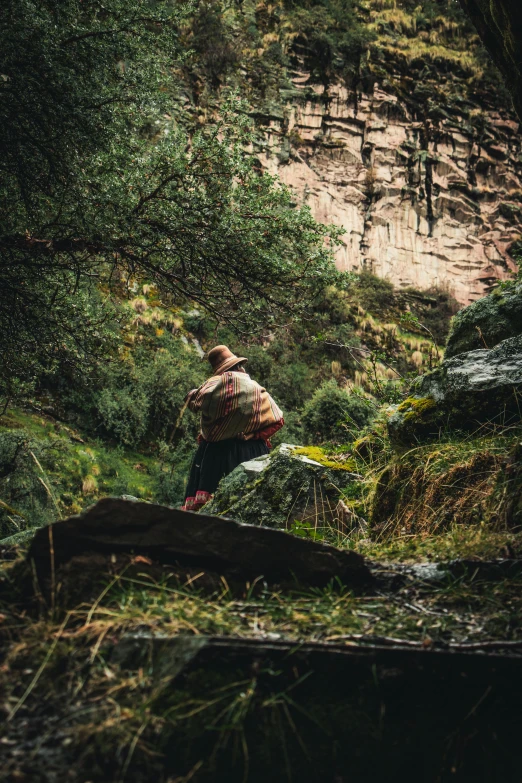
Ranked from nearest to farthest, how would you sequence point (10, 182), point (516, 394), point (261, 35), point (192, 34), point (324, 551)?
1. point (324, 551)
2. point (516, 394)
3. point (10, 182)
4. point (192, 34)
5. point (261, 35)

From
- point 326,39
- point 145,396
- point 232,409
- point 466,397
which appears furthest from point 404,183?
point 466,397

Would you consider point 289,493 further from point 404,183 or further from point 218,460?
point 404,183

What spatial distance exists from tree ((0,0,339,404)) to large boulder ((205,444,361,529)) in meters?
3.48

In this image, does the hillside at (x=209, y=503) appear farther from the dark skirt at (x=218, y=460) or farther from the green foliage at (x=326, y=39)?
the green foliage at (x=326, y=39)

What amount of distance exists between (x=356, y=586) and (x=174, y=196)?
5.98 meters

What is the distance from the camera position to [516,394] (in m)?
3.34

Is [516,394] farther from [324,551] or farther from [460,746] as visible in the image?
[460,746]

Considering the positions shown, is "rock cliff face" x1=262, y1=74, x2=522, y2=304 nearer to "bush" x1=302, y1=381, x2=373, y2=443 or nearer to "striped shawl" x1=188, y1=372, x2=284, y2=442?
"bush" x1=302, y1=381, x2=373, y2=443

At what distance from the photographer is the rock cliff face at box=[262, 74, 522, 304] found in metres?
32.3

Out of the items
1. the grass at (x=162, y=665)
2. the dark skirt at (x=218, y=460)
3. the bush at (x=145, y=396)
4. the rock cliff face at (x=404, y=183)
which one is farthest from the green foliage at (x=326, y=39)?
the grass at (x=162, y=665)

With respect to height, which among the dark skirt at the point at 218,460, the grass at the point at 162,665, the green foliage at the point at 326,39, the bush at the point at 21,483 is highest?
the green foliage at the point at 326,39

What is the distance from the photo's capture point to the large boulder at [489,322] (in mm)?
4285

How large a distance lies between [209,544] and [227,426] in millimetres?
4351

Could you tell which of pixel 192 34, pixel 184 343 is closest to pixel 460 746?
pixel 184 343
